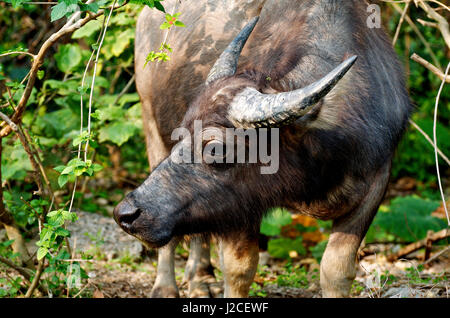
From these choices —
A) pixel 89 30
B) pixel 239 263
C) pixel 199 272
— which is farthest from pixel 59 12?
pixel 199 272

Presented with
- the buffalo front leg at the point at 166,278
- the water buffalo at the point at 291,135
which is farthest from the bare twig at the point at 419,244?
the buffalo front leg at the point at 166,278

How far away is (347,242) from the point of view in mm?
5012

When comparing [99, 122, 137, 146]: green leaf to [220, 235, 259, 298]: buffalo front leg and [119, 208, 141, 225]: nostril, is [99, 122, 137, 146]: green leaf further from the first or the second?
[119, 208, 141, 225]: nostril

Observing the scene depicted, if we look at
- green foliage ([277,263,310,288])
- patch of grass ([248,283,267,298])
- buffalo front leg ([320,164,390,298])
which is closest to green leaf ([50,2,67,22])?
buffalo front leg ([320,164,390,298])

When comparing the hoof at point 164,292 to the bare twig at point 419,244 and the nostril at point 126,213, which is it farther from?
the bare twig at point 419,244

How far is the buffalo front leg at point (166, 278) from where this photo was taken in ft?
19.7

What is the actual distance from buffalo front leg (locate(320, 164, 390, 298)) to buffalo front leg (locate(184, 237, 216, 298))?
1.51 meters

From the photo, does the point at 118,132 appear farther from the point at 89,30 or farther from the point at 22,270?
the point at 22,270

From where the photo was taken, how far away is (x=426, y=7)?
222 inches

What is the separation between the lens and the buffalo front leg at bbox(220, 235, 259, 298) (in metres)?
5.31

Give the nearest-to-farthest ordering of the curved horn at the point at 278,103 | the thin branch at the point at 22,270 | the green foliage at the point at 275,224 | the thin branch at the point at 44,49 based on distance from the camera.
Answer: the curved horn at the point at 278,103
the thin branch at the point at 44,49
the thin branch at the point at 22,270
the green foliage at the point at 275,224

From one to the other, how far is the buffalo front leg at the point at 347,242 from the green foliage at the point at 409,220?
94.6 inches

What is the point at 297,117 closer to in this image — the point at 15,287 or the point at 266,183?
the point at 266,183

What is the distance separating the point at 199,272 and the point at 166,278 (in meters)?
0.42
